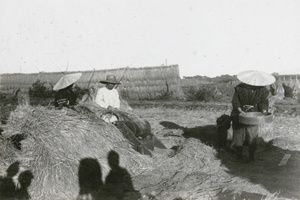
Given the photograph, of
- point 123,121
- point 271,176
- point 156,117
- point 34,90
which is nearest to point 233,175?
point 271,176

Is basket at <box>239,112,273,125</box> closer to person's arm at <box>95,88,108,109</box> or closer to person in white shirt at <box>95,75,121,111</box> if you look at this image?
person in white shirt at <box>95,75,121,111</box>

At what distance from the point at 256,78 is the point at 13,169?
448 cm

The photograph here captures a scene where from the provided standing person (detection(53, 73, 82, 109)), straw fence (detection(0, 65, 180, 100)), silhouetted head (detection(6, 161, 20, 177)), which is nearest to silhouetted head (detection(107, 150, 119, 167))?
silhouetted head (detection(6, 161, 20, 177))

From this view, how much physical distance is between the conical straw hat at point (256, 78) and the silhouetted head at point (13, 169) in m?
4.15

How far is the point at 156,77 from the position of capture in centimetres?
1989

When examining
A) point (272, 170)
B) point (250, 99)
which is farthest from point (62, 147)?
point (250, 99)

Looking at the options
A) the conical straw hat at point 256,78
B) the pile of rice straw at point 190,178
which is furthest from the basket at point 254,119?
the pile of rice straw at point 190,178

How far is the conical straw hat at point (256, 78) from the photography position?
624cm

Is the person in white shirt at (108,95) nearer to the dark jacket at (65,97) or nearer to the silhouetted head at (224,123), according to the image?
the dark jacket at (65,97)

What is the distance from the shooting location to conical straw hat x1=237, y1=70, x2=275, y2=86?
20.5ft

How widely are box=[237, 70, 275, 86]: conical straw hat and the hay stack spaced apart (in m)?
2.31

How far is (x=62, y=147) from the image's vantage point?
5.24 meters

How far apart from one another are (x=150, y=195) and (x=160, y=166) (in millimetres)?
1271

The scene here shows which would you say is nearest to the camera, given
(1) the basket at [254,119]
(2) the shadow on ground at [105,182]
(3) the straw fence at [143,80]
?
(2) the shadow on ground at [105,182]
